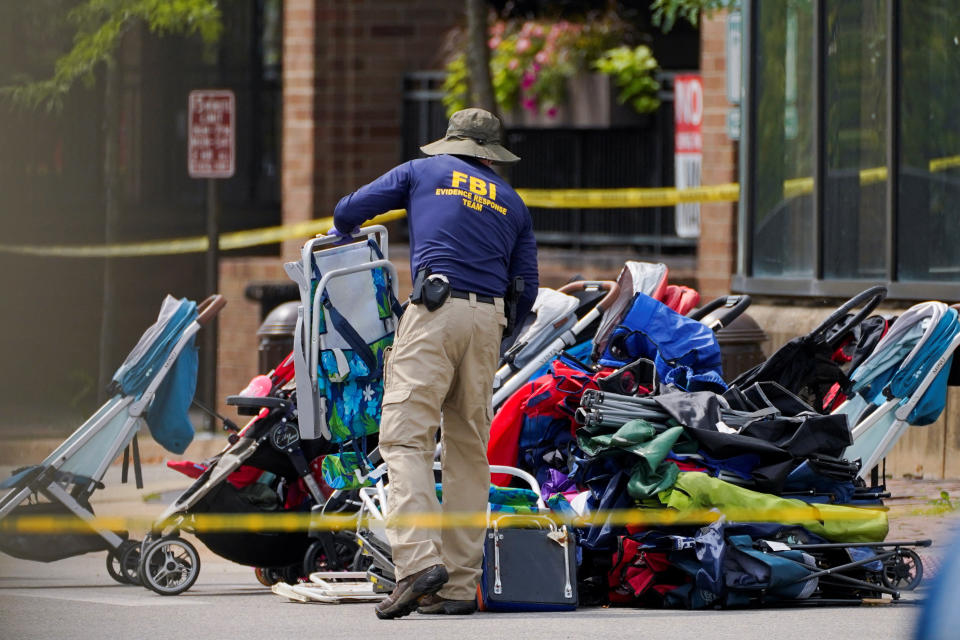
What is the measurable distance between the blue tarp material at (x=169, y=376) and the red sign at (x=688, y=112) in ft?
23.7

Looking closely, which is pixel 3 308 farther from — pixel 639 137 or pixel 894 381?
pixel 894 381

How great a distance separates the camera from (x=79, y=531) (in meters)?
8.60

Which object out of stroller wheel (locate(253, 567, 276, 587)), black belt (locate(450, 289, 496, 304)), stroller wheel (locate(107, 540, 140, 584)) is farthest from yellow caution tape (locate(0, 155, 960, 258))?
black belt (locate(450, 289, 496, 304))

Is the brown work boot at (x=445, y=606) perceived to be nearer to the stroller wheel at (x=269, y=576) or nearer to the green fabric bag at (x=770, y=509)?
the green fabric bag at (x=770, y=509)

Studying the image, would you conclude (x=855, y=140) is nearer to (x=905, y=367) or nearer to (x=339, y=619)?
(x=905, y=367)

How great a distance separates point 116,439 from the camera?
879 centimetres

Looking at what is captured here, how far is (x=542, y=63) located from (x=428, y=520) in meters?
10.1

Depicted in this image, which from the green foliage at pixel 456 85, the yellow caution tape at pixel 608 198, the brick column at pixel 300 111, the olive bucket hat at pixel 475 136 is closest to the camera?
the olive bucket hat at pixel 475 136

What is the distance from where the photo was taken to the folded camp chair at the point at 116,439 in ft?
28.2

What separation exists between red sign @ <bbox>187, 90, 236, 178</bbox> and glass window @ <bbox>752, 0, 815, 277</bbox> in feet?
13.8

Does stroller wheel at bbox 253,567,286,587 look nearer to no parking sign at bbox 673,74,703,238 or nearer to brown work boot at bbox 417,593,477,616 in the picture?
brown work boot at bbox 417,593,477,616

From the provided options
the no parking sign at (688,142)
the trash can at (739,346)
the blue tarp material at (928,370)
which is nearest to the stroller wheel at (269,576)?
the blue tarp material at (928,370)

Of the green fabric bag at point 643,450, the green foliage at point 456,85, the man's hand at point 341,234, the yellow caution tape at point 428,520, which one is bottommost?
the yellow caution tape at point 428,520

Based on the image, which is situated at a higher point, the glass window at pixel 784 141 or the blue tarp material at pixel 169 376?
the glass window at pixel 784 141
